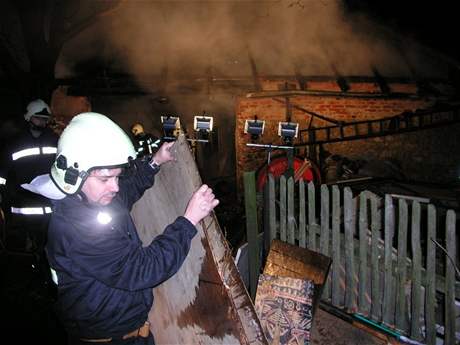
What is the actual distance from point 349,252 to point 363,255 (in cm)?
19

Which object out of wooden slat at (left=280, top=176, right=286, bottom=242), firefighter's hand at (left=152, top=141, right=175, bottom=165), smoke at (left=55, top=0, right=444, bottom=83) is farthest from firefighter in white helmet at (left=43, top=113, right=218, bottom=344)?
smoke at (left=55, top=0, right=444, bottom=83)

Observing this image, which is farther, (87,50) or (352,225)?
(87,50)

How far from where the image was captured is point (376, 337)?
13.6ft

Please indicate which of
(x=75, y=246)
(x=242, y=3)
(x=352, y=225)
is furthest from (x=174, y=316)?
(x=242, y=3)

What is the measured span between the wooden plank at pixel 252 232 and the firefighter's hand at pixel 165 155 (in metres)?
2.06

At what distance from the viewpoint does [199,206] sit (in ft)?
7.07

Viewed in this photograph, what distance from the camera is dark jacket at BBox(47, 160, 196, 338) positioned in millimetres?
1969

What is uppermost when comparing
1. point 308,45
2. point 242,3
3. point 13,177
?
point 242,3

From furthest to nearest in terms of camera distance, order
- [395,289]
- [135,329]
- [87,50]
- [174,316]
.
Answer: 1. [87,50]
2. [395,289]
3. [174,316]
4. [135,329]

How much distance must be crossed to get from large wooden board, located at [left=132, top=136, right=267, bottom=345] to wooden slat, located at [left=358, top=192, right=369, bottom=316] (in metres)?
2.46

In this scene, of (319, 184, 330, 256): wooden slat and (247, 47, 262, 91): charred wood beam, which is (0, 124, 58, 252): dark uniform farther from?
(247, 47, 262, 91): charred wood beam

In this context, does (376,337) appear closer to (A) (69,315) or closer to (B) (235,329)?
(B) (235,329)

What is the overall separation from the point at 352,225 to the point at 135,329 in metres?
2.95

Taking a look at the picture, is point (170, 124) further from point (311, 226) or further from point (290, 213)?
point (311, 226)
